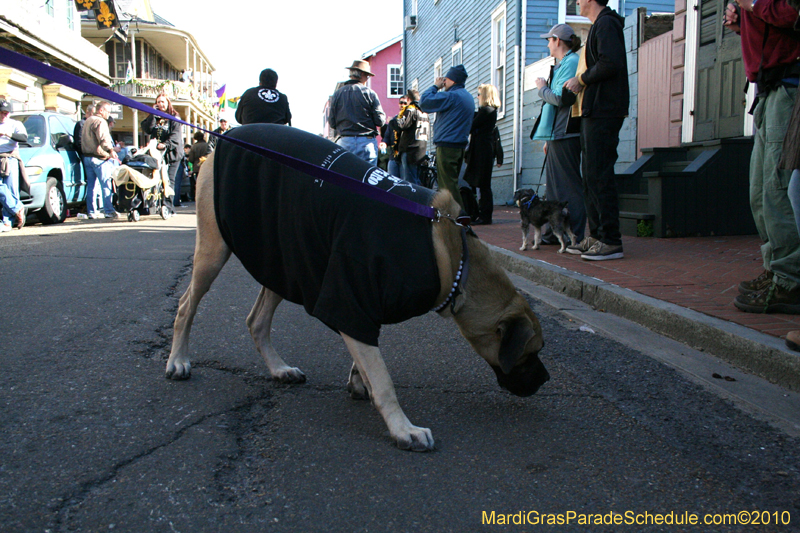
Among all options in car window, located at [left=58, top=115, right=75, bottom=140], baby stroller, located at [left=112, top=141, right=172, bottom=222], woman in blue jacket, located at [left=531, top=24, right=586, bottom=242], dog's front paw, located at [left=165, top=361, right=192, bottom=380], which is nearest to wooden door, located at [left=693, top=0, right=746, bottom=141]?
woman in blue jacket, located at [left=531, top=24, right=586, bottom=242]

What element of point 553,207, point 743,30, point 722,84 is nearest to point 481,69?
point 722,84

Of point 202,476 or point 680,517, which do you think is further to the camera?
point 202,476

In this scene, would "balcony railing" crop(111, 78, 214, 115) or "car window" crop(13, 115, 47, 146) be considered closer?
"car window" crop(13, 115, 47, 146)

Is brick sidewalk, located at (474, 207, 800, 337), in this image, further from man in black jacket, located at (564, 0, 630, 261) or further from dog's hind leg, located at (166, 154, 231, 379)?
dog's hind leg, located at (166, 154, 231, 379)

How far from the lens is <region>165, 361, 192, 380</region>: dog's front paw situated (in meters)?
3.01

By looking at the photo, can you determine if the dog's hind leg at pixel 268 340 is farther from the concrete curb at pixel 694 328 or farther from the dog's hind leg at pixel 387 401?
the concrete curb at pixel 694 328

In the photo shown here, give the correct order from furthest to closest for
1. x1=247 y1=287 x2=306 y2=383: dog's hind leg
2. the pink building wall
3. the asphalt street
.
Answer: the pink building wall
x1=247 y1=287 x2=306 y2=383: dog's hind leg
the asphalt street

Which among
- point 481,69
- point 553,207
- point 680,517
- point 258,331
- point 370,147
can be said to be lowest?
point 680,517

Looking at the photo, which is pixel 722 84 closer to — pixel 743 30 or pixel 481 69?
pixel 743 30

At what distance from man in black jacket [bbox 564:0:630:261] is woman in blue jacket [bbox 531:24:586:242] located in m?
0.59

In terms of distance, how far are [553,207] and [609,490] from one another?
4.92 metres

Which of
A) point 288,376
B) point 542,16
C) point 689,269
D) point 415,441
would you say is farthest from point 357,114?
point 542,16

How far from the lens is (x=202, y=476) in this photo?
2064 millimetres

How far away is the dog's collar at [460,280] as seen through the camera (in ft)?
8.05
